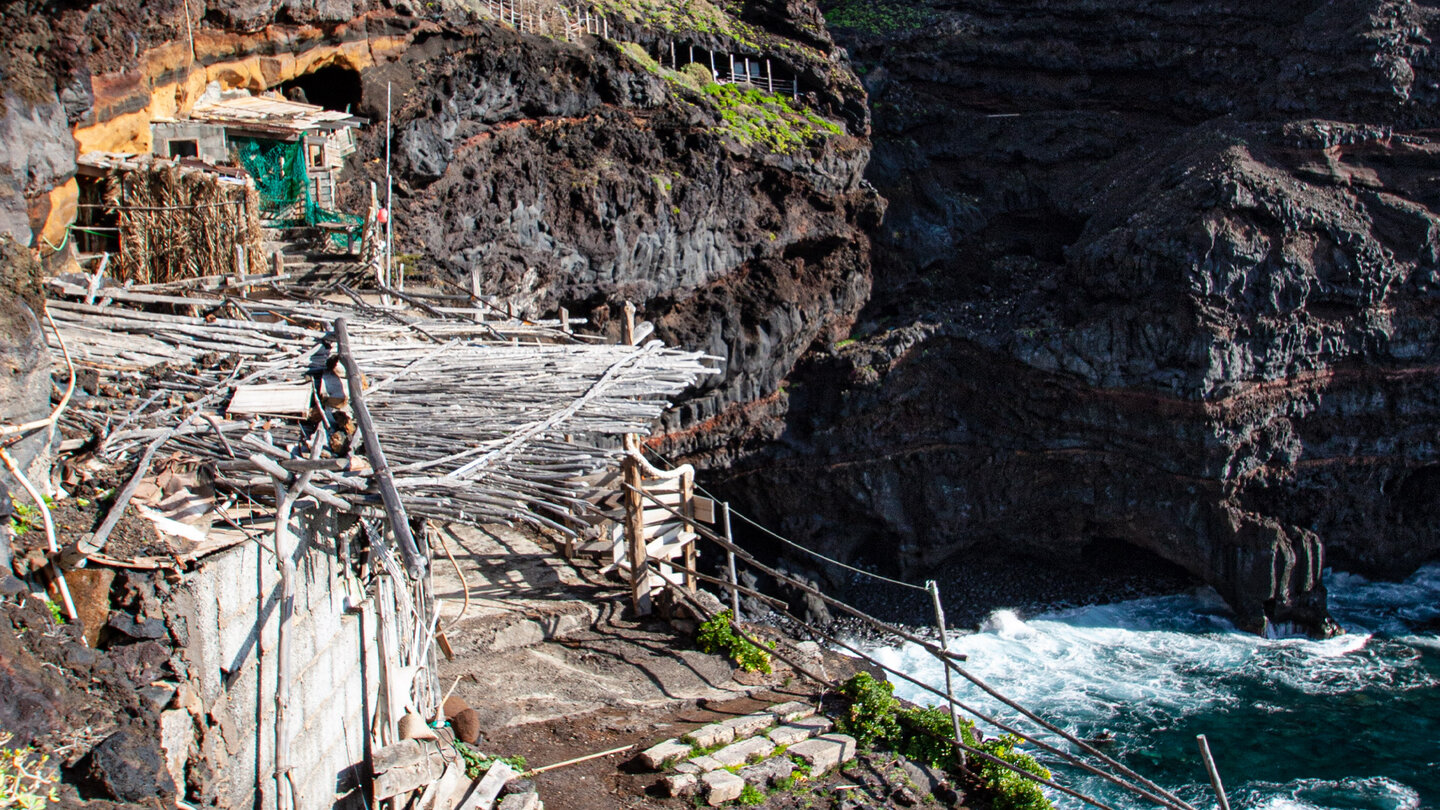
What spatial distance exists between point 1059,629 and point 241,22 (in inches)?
864

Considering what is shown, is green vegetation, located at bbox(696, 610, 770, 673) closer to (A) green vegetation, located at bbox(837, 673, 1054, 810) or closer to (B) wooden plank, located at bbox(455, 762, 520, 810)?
(A) green vegetation, located at bbox(837, 673, 1054, 810)

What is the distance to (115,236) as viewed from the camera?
1236cm

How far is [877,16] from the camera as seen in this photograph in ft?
111

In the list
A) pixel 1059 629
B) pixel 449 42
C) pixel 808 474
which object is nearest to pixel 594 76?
pixel 449 42

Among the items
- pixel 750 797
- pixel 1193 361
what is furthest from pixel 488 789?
pixel 1193 361

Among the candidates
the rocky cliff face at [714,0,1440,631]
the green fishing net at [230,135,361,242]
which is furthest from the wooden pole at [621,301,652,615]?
the rocky cliff face at [714,0,1440,631]

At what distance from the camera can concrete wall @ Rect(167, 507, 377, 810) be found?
4320mm

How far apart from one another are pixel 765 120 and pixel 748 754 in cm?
2108

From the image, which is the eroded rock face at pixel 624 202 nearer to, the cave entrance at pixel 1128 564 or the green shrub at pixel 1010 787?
the cave entrance at pixel 1128 564

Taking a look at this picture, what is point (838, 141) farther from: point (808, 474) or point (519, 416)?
point (519, 416)

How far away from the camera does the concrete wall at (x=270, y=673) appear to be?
432cm

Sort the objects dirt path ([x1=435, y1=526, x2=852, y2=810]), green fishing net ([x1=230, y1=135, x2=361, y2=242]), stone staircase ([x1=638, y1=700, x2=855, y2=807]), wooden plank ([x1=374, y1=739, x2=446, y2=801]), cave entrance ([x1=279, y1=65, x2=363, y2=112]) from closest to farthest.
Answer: wooden plank ([x1=374, y1=739, x2=446, y2=801])
stone staircase ([x1=638, y1=700, x2=855, y2=807])
dirt path ([x1=435, y1=526, x2=852, y2=810])
green fishing net ([x1=230, y1=135, x2=361, y2=242])
cave entrance ([x1=279, y1=65, x2=363, y2=112])

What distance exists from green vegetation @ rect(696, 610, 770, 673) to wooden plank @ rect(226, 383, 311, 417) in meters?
5.53

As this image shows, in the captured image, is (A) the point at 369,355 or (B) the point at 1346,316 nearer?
(A) the point at 369,355
